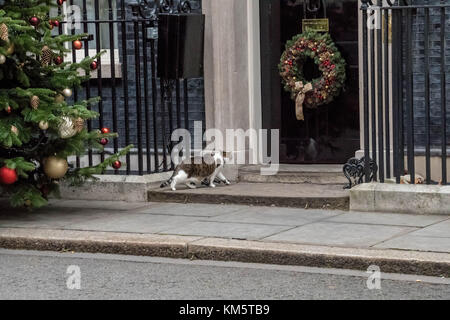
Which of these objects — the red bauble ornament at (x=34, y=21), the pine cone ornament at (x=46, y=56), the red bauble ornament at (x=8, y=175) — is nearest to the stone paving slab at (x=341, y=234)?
the red bauble ornament at (x=8, y=175)

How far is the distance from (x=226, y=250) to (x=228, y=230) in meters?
0.77

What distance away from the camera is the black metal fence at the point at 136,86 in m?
11.7

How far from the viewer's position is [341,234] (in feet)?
30.6

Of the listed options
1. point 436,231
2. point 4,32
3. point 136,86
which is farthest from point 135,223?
point 436,231

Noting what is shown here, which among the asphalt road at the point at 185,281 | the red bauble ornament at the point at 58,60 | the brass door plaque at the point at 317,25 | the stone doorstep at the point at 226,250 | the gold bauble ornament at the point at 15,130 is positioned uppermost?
the brass door plaque at the point at 317,25

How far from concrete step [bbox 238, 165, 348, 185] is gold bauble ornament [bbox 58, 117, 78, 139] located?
2.72m

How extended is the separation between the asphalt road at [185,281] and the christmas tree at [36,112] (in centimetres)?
133

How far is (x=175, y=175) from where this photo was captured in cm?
1159

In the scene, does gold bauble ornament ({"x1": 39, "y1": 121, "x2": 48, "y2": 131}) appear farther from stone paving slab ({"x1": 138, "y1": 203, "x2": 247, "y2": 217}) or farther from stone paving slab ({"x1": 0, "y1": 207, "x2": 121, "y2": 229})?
stone paving slab ({"x1": 138, "y1": 203, "x2": 247, "y2": 217})

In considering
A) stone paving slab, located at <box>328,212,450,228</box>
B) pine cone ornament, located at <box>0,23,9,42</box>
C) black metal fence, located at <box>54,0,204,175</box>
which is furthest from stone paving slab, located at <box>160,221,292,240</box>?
pine cone ornament, located at <box>0,23,9,42</box>

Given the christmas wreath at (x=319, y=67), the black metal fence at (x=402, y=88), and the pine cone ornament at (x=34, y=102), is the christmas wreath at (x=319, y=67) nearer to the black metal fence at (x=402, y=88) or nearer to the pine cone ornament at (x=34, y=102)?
the black metal fence at (x=402, y=88)

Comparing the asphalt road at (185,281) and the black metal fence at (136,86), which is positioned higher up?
the black metal fence at (136,86)
